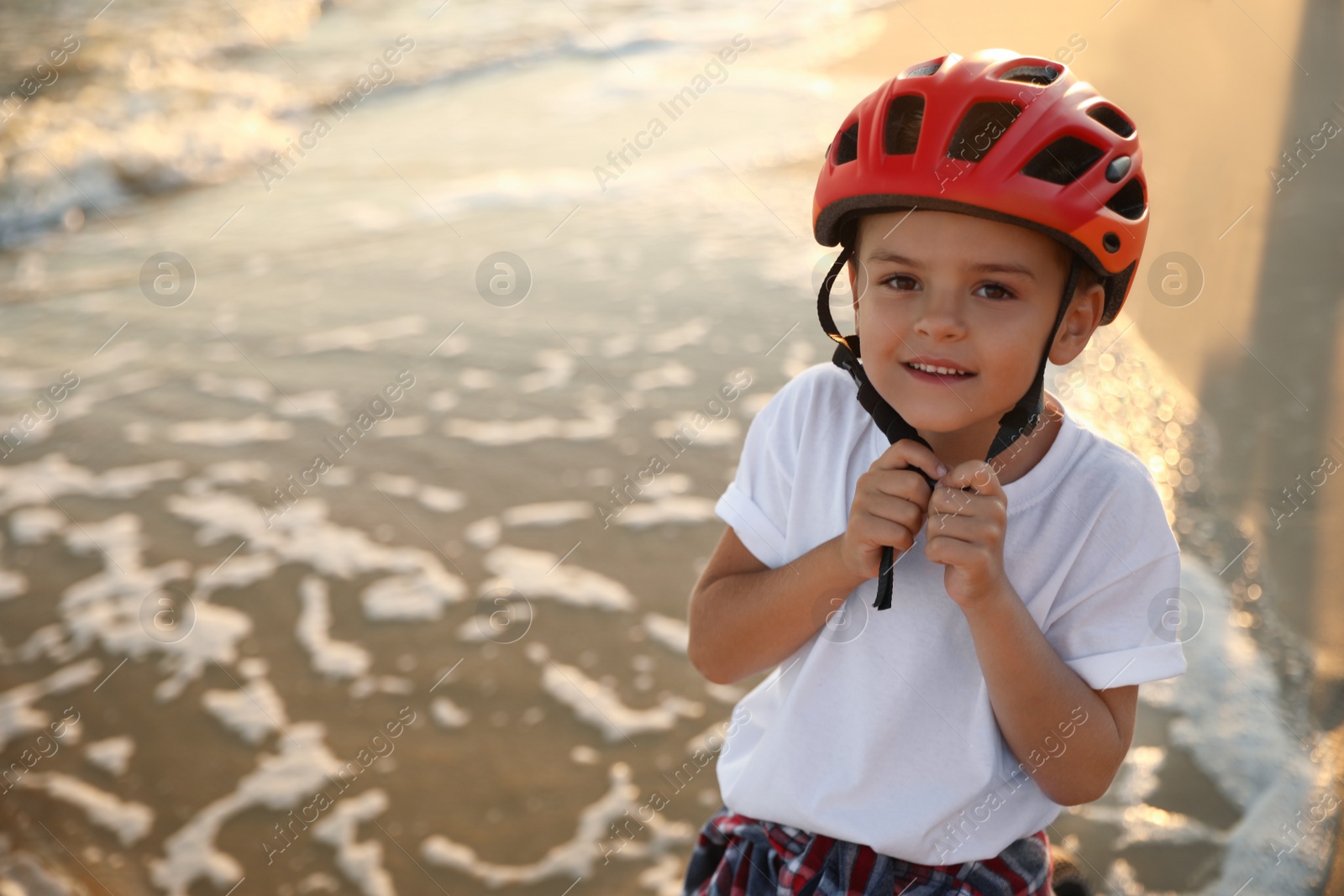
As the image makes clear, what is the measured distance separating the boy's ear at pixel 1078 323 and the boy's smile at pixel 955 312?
0.12ft

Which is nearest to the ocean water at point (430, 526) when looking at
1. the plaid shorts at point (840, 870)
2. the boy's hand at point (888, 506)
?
the plaid shorts at point (840, 870)

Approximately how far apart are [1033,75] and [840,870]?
1.60m

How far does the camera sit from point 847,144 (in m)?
2.16

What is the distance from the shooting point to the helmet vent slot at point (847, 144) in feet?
6.98

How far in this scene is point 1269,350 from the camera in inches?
203

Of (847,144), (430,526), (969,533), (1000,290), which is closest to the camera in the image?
(969,533)

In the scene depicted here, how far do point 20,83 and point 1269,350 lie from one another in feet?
44.8

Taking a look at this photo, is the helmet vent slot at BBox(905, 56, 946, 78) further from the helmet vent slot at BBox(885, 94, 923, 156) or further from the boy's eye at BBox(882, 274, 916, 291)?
the boy's eye at BBox(882, 274, 916, 291)

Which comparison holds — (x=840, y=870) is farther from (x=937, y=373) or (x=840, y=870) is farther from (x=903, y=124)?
(x=903, y=124)

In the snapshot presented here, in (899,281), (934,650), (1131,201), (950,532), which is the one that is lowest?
(934,650)

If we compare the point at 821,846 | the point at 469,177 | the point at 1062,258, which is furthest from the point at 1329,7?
the point at 821,846

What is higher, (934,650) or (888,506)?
(888,506)

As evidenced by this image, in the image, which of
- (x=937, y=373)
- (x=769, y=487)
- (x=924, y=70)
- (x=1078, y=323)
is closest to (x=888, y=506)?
(x=937, y=373)

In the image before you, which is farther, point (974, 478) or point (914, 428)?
point (914, 428)
